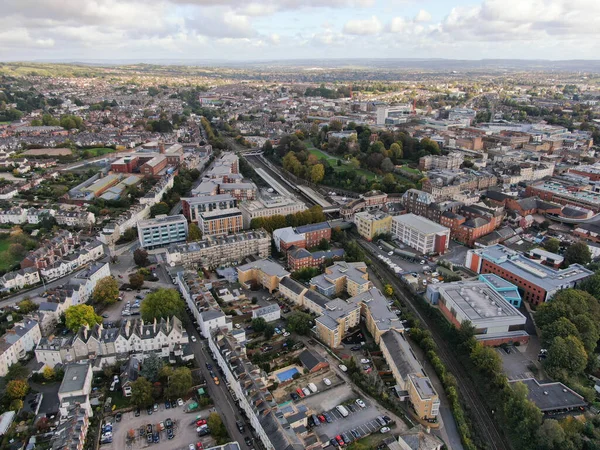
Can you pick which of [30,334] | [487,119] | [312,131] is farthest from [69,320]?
[487,119]

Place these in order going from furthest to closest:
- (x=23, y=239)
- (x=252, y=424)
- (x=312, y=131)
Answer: (x=312, y=131)
(x=23, y=239)
(x=252, y=424)

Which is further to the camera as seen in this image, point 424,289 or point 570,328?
point 424,289

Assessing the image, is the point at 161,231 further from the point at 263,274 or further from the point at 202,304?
the point at 202,304

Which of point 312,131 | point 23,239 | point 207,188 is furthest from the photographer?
point 312,131

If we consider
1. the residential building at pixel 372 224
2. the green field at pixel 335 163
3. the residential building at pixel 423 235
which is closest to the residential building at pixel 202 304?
the residential building at pixel 372 224

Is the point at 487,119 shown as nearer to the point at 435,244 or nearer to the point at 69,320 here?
the point at 435,244

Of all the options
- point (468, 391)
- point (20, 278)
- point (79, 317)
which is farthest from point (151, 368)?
point (468, 391)

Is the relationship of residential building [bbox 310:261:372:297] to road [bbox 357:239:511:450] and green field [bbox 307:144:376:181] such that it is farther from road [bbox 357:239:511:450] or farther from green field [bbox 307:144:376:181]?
green field [bbox 307:144:376:181]
